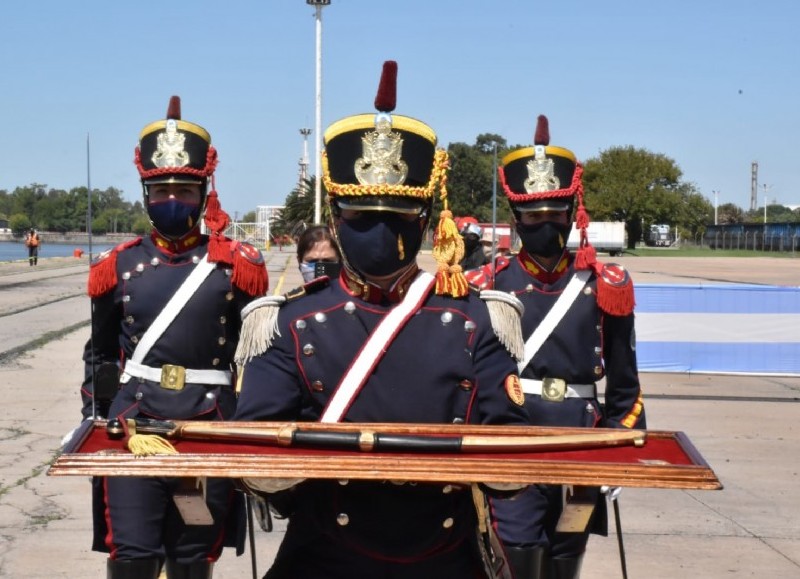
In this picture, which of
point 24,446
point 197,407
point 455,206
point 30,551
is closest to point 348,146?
point 197,407

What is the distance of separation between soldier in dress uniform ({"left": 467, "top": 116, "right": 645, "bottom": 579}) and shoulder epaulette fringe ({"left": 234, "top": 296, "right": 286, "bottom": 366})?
2.01 m

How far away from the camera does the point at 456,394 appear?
301cm

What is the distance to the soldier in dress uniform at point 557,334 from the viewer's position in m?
4.80

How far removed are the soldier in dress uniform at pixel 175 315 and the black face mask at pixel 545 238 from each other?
1228 millimetres

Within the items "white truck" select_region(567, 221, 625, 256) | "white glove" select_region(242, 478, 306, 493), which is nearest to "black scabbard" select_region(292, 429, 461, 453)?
"white glove" select_region(242, 478, 306, 493)

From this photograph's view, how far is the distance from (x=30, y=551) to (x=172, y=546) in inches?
101

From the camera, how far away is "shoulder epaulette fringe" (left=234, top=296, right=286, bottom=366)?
305cm

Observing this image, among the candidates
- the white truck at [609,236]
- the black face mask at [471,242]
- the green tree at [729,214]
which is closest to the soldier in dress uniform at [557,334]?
the black face mask at [471,242]

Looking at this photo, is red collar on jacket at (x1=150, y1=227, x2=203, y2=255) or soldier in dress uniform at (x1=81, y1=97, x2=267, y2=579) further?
red collar on jacket at (x1=150, y1=227, x2=203, y2=255)

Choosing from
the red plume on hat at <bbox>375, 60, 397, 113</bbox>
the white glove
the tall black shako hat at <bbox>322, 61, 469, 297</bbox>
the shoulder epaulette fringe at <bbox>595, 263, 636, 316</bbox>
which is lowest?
the white glove

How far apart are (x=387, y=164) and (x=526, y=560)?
7.53 ft

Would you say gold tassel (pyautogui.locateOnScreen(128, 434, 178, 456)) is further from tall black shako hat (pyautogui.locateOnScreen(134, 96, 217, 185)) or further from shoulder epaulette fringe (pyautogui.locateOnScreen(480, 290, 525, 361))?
tall black shako hat (pyautogui.locateOnScreen(134, 96, 217, 185))

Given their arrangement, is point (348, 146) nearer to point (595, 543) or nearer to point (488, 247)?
point (595, 543)

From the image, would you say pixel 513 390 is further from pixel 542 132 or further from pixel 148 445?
pixel 542 132
